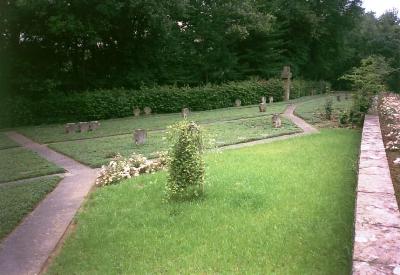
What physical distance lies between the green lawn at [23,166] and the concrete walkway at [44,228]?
31.6 inches

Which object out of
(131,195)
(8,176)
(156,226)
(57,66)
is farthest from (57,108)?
(156,226)

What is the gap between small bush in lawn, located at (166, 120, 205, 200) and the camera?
22.8ft

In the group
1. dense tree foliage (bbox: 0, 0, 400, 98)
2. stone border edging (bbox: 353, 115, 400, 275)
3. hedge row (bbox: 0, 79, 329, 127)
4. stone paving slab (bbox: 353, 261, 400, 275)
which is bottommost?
stone paving slab (bbox: 353, 261, 400, 275)

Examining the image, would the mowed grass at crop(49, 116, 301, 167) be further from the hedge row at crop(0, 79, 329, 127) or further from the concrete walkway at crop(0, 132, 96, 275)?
the hedge row at crop(0, 79, 329, 127)

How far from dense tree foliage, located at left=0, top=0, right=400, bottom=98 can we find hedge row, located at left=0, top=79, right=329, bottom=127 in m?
1.25

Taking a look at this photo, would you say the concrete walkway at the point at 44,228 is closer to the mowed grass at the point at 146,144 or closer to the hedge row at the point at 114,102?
the mowed grass at the point at 146,144

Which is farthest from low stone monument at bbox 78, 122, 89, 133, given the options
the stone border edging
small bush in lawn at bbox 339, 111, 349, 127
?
the stone border edging

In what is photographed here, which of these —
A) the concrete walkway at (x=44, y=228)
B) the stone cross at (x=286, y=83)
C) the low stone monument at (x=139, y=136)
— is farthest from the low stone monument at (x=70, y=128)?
the stone cross at (x=286, y=83)

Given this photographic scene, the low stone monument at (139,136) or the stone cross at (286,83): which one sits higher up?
the stone cross at (286,83)

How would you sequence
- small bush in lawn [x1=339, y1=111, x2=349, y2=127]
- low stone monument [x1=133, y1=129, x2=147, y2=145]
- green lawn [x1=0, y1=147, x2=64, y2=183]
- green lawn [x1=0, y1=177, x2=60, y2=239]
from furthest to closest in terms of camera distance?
small bush in lawn [x1=339, y1=111, x2=349, y2=127], low stone monument [x1=133, y1=129, x2=147, y2=145], green lawn [x1=0, y1=147, x2=64, y2=183], green lawn [x1=0, y1=177, x2=60, y2=239]

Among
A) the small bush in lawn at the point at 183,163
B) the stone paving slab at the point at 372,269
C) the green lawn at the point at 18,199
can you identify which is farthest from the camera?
the small bush in lawn at the point at 183,163

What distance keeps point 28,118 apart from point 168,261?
2113 centimetres

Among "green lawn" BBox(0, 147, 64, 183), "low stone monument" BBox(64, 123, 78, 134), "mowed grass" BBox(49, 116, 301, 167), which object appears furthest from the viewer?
"low stone monument" BBox(64, 123, 78, 134)

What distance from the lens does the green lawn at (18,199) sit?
6480 millimetres
